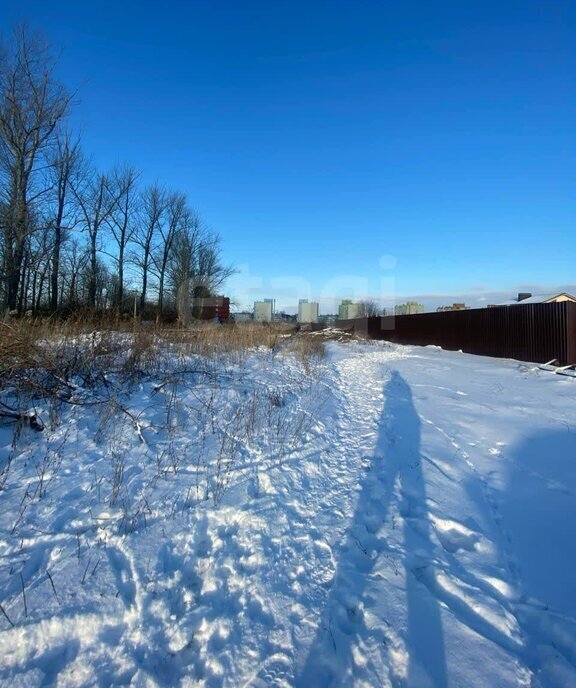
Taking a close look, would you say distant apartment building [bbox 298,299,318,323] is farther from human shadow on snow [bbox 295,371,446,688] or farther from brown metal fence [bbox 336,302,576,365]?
human shadow on snow [bbox 295,371,446,688]

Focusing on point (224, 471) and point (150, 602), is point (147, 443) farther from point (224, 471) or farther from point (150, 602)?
point (150, 602)

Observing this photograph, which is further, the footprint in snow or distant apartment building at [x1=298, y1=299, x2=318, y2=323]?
distant apartment building at [x1=298, y1=299, x2=318, y2=323]

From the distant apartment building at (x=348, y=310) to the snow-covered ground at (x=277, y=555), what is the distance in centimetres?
6104

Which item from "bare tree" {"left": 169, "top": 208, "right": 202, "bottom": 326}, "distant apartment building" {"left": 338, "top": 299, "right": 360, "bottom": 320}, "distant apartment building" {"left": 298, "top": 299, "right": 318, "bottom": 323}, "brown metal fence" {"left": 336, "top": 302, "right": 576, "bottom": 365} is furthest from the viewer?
"distant apartment building" {"left": 338, "top": 299, "right": 360, "bottom": 320}

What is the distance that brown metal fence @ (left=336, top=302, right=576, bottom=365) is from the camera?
1096cm

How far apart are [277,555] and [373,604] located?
0.67 m

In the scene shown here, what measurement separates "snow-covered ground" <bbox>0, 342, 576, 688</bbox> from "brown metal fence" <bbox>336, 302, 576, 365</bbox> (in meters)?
8.75

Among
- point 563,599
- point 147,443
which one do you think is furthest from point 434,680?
point 147,443

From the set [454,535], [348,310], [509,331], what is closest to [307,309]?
[348,310]

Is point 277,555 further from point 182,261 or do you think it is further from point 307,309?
point 307,309

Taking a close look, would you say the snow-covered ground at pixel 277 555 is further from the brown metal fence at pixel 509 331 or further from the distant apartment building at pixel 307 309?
the distant apartment building at pixel 307 309

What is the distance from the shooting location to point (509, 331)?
13766 mm

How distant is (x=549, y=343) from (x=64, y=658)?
14.4m

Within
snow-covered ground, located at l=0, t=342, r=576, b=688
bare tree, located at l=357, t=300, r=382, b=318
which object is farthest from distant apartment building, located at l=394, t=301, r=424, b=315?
snow-covered ground, located at l=0, t=342, r=576, b=688
